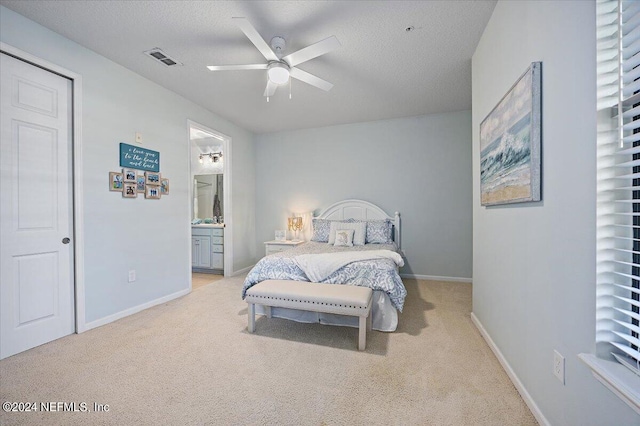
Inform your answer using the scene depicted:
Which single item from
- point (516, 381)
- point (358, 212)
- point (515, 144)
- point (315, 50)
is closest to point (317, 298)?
point (516, 381)

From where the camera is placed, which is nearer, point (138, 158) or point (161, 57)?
point (161, 57)

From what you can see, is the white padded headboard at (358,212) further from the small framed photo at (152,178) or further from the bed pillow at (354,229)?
the small framed photo at (152,178)

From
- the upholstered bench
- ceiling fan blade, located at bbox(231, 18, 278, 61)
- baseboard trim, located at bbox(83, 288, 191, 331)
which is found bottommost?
baseboard trim, located at bbox(83, 288, 191, 331)

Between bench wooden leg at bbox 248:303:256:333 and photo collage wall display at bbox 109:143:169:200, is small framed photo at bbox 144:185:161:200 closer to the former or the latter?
photo collage wall display at bbox 109:143:169:200

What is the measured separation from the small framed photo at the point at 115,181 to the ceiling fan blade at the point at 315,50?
7.08 feet

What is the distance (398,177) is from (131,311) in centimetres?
418

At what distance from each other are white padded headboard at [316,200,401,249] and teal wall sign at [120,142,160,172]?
2686mm

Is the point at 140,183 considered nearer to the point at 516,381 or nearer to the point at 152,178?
the point at 152,178

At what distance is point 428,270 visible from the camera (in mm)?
4531

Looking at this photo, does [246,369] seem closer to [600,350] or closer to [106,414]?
[106,414]

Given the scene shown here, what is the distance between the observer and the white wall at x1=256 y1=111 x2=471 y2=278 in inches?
173

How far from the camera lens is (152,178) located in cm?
330

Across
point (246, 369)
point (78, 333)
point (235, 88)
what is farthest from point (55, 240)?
point (235, 88)

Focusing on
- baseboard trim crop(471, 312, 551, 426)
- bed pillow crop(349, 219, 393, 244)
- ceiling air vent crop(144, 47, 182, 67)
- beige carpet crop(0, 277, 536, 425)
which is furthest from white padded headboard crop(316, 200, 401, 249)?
ceiling air vent crop(144, 47, 182, 67)
